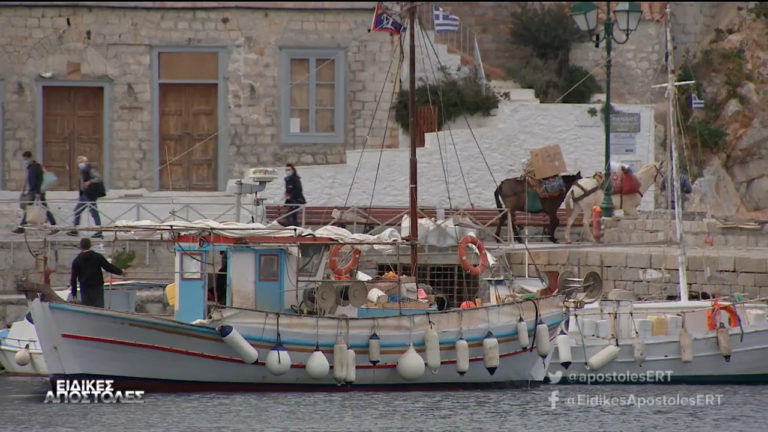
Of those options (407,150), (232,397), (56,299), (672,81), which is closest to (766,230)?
(672,81)

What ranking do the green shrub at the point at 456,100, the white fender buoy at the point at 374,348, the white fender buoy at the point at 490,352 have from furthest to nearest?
the green shrub at the point at 456,100
the white fender buoy at the point at 490,352
the white fender buoy at the point at 374,348

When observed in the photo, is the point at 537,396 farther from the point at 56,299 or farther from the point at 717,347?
the point at 56,299

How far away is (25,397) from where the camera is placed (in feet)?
68.4

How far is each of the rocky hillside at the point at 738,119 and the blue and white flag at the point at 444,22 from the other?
6.83 meters

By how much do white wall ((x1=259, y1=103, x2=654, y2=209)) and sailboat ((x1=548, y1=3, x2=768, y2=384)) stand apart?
760cm

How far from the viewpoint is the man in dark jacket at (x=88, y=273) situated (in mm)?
20312

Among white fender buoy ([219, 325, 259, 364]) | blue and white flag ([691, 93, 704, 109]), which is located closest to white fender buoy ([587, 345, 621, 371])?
white fender buoy ([219, 325, 259, 364])

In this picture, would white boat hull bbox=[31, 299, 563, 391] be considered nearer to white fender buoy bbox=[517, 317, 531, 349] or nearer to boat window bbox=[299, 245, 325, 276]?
white fender buoy bbox=[517, 317, 531, 349]

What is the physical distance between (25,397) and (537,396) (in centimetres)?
682

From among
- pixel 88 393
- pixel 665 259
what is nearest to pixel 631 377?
Result: pixel 665 259

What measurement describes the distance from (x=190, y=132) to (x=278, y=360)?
11.8m

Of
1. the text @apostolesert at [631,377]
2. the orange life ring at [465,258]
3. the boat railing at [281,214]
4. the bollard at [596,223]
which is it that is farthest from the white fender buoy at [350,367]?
the bollard at [596,223]

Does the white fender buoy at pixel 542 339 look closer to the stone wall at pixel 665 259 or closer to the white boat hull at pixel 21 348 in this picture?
the stone wall at pixel 665 259

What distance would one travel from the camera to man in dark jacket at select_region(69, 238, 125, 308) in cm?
2031
